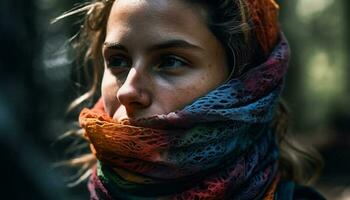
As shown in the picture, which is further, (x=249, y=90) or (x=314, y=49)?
(x=314, y=49)

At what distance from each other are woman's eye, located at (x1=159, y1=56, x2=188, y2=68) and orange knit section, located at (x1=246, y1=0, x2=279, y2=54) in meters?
0.36

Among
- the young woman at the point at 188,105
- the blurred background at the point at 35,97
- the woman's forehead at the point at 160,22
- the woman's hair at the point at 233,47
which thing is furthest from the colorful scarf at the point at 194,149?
the blurred background at the point at 35,97

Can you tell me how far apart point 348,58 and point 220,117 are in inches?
618

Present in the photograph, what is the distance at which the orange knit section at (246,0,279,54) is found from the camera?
8.46 feet

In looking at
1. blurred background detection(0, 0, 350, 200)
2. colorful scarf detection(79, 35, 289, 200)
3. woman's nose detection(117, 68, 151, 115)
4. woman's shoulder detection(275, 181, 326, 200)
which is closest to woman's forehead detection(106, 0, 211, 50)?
woman's nose detection(117, 68, 151, 115)

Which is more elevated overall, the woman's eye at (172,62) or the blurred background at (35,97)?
the woman's eye at (172,62)

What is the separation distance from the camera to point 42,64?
21.4ft

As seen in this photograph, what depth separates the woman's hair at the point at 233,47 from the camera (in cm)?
251

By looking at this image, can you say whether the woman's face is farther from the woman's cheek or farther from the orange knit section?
the orange knit section

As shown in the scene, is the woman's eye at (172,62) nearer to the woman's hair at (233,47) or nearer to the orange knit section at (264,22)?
the woman's hair at (233,47)

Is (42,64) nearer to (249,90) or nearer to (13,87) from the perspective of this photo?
(13,87)

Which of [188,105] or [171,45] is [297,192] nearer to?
[188,105]

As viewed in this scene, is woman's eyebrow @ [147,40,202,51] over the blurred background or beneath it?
over

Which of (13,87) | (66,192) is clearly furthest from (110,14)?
(13,87)
